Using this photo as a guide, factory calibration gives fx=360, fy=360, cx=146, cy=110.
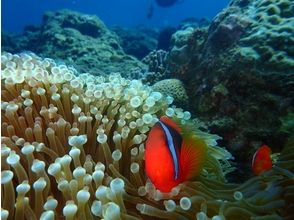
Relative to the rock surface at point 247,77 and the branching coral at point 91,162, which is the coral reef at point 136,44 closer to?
the rock surface at point 247,77

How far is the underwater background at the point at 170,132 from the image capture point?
1712 millimetres

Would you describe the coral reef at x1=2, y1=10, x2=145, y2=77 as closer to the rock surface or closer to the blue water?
the rock surface

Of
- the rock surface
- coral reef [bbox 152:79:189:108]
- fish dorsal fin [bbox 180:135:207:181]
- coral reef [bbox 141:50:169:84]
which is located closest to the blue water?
coral reef [bbox 141:50:169:84]

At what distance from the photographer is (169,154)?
1588 mm

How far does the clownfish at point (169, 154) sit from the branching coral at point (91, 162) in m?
0.12

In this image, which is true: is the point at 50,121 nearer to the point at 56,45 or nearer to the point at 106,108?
the point at 106,108

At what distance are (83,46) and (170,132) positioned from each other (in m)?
6.44

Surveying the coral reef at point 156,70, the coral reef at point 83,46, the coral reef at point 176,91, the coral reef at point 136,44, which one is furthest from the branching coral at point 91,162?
the coral reef at point 136,44

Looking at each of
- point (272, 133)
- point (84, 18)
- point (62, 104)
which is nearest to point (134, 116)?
point (62, 104)

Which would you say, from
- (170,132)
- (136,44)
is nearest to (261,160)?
(170,132)

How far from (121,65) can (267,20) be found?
4068 millimetres

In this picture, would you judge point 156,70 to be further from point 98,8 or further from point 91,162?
point 98,8

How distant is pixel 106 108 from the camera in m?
2.69

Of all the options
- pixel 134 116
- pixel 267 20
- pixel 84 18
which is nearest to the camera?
pixel 134 116
